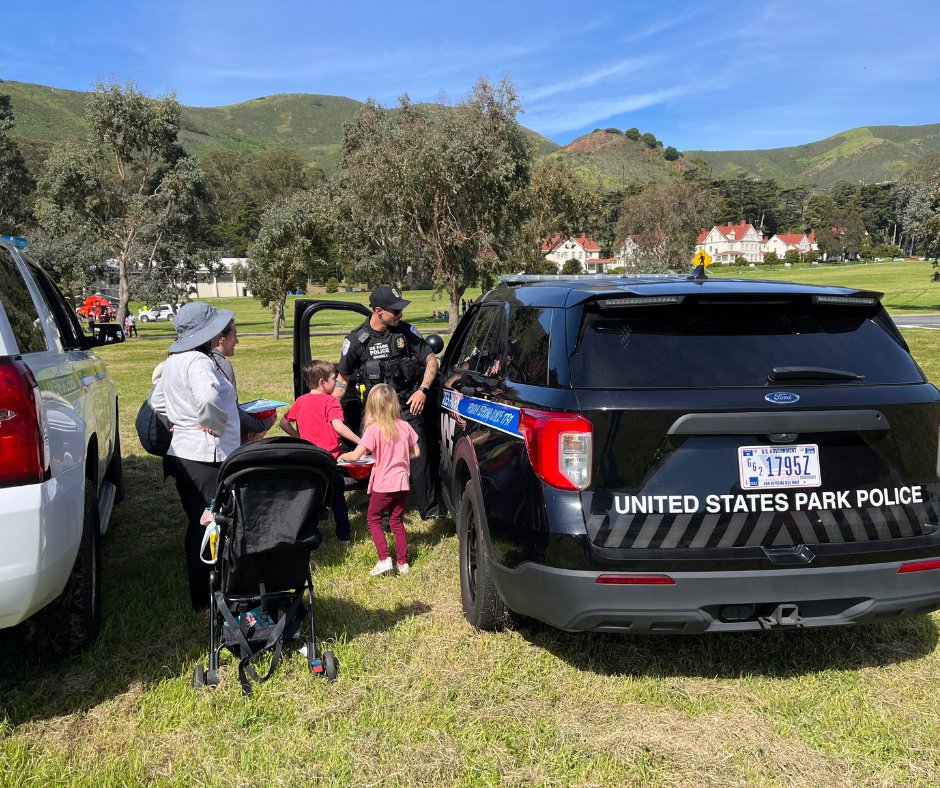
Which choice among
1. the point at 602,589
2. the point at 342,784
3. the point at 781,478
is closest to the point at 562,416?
the point at 602,589

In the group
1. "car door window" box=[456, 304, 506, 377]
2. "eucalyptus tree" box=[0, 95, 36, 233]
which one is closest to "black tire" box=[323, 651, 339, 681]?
"car door window" box=[456, 304, 506, 377]

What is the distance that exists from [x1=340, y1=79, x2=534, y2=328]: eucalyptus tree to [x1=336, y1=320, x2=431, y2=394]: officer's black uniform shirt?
28.8 metres

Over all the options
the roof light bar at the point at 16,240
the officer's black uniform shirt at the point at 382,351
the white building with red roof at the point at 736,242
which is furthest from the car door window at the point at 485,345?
the white building with red roof at the point at 736,242

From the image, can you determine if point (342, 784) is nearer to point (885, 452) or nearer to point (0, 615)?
point (0, 615)

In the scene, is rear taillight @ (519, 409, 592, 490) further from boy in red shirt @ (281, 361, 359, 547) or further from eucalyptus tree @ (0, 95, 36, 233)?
eucalyptus tree @ (0, 95, 36, 233)

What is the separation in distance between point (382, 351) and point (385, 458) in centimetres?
143

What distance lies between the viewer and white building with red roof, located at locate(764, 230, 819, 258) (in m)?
142

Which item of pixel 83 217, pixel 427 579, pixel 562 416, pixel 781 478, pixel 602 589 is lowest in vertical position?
pixel 427 579

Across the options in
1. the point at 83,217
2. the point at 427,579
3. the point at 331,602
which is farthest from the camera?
the point at 83,217

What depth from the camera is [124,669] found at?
3.71 metres

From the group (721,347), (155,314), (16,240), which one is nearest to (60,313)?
(16,240)

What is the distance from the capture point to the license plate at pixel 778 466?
3037 millimetres

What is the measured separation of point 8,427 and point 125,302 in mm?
38332

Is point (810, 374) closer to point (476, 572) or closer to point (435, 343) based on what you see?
point (476, 572)
